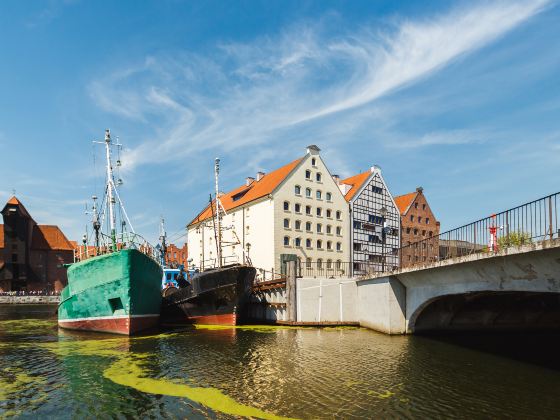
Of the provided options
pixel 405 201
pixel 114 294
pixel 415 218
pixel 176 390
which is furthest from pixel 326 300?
pixel 405 201

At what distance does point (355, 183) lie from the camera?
68188mm

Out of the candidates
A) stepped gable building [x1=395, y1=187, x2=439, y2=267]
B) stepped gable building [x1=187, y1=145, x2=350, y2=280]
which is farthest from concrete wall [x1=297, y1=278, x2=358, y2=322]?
stepped gable building [x1=395, y1=187, x2=439, y2=267]

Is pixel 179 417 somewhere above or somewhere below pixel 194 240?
below

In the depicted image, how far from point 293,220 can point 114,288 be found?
3110 centimetres

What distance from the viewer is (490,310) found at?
33562mm

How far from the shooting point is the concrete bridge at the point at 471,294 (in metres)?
18.1

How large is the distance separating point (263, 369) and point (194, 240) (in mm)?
60105

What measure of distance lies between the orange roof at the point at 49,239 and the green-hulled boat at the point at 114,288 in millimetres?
82933

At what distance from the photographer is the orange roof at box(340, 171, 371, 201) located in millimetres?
64938

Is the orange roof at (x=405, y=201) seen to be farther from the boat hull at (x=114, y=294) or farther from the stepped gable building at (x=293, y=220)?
the boat hull at (x=114, y=294)

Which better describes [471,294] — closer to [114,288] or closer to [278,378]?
[278,378]

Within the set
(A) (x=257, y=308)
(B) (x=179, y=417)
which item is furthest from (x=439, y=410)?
(A) (x=257, y=308)

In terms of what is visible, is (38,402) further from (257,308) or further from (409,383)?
(257,308)

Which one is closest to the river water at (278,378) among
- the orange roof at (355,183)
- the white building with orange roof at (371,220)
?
the white building with orange roof at (371,220)
